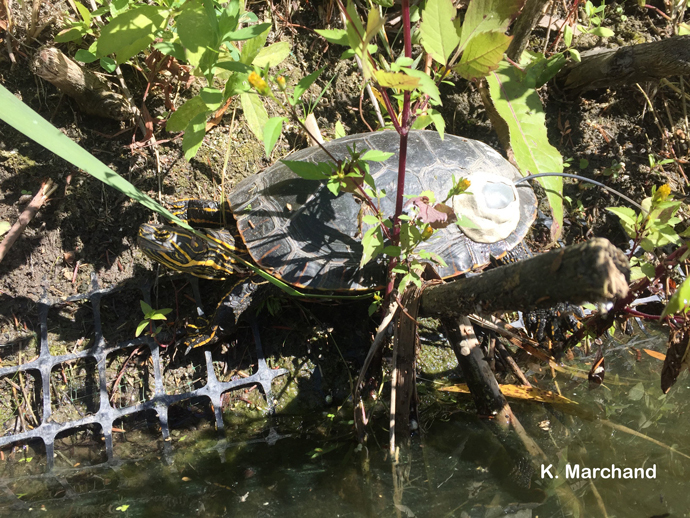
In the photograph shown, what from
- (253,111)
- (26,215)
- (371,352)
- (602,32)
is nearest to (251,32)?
(253,111)

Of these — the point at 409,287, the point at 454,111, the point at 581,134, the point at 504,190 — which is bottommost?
the point at 409,287

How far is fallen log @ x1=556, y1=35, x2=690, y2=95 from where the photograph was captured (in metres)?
2.59

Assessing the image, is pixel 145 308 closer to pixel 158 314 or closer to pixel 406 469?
pixel 158 314

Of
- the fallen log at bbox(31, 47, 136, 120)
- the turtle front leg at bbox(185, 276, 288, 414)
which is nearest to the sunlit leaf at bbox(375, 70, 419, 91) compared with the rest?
the turtle front leg at bbox(185, 276, 288, 414)

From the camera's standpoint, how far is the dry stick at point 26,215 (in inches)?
99.5

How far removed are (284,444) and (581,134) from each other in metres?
2.94

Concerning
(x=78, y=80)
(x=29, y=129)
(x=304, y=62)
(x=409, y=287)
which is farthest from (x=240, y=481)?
(x=304, y=62)

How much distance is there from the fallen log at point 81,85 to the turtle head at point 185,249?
85 cm

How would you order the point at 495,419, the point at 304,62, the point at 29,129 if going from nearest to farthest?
1. the point at 29,129
2. the point at 495,419
3. the point at 304,62

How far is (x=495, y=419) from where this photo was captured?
2240 mm

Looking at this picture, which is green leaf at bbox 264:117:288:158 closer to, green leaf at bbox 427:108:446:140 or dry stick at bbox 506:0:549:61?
green leaf at bbox 427:108:446:140

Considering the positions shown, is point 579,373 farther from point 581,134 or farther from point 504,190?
point 581,134

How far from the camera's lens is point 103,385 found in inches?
98.6

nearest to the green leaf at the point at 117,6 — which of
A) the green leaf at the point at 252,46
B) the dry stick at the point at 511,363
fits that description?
the green leaf at the point at 252,46
